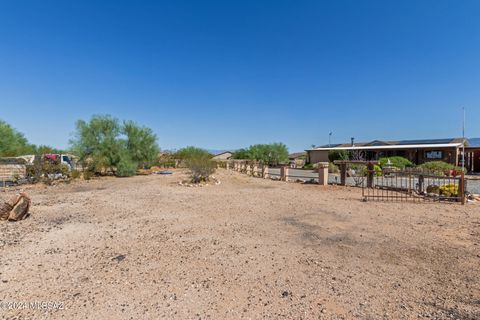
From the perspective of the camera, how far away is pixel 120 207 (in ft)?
29.2

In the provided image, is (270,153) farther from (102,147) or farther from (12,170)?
(12,170)

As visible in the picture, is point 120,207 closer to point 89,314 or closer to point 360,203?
point 89,314

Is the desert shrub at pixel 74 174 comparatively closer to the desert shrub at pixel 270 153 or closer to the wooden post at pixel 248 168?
the wooden post at pixel 248 168

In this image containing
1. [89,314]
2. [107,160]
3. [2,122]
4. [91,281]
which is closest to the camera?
[89,314]

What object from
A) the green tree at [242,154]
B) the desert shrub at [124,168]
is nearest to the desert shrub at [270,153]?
the green tree at [242,154]

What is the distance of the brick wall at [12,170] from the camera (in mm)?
16312

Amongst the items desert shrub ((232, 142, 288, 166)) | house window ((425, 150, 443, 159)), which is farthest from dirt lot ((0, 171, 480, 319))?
desert shrub ((232, 142, 288, 166))

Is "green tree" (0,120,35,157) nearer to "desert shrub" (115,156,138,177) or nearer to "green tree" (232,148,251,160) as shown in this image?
"desert shrub" (115,156,138,177)

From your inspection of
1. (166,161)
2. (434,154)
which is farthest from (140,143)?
(434,154)

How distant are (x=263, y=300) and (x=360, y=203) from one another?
7.72 meters

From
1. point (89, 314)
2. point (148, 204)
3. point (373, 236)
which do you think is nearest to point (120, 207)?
point (148, 204)

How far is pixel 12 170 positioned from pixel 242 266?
19.1 meters

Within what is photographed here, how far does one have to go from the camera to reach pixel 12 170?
54.0 ft

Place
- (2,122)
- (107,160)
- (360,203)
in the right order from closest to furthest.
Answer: (360,203), (107,160), (2,122)
